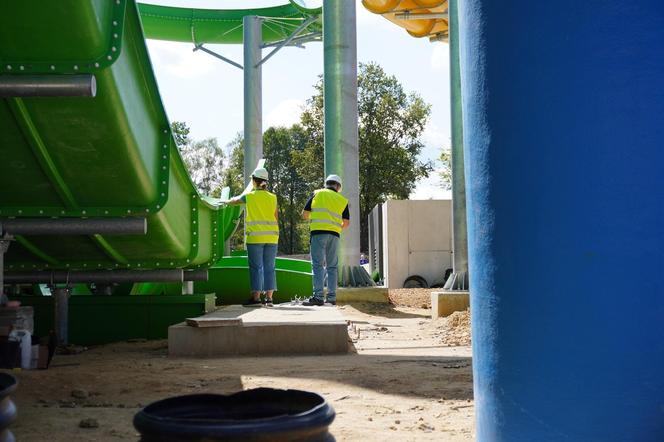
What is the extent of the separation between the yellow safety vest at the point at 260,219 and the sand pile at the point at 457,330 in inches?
103

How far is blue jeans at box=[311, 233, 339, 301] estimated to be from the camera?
10.9 metres

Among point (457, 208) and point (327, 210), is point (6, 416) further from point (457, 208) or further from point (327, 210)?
point (457, 208)

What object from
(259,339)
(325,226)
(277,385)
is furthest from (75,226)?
(325,226)

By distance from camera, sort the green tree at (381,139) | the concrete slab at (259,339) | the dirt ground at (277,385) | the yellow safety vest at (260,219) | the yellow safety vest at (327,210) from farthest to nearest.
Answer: the green tree at (381,139)
the yellow safety vest at (327,210)
the yellow safety vest at (260,219)
the concrete slab at (259,339)
the dirt ground at (277,385)

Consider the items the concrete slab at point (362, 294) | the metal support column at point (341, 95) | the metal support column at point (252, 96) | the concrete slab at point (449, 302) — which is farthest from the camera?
the metal support column at point (252, 96)

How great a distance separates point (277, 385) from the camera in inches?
207

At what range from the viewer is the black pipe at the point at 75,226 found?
20.7 feet

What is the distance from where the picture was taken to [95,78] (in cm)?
500

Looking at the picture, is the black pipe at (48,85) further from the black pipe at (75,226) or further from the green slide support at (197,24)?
the green slide support at (197,24)

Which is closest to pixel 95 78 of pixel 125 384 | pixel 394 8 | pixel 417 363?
pixel 125 384

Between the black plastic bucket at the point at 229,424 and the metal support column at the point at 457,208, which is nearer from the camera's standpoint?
the black plastic bucket at the point at 229,424

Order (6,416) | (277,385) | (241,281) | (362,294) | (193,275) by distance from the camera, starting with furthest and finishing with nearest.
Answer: (362,294) < (241,281) < (193,275) < (277,385) < (6,416)

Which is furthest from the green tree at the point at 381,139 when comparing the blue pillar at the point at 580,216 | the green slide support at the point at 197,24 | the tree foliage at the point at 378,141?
the blue pillar at the point at 580,216

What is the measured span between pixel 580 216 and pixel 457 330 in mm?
6926
